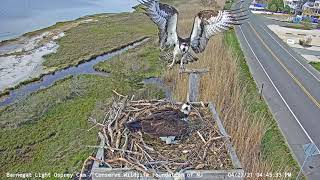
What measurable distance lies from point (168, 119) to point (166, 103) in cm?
104

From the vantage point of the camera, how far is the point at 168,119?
7422 mm

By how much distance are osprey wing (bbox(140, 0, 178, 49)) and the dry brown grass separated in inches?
181

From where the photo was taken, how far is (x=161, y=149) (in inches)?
256

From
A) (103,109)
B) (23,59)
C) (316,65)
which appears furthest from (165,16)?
(23,59)

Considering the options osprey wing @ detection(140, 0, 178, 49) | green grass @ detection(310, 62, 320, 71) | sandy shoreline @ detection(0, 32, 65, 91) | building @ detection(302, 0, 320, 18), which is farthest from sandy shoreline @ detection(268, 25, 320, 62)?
osprey wing @ detection(140, 0, 178, 49)

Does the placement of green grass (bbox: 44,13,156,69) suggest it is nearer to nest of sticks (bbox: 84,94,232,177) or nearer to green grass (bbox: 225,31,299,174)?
→ green grass (bbox: 225,31,299,174)

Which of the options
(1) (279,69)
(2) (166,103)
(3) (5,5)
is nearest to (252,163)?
(2) (166,103)

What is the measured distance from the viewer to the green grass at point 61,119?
14234 mm

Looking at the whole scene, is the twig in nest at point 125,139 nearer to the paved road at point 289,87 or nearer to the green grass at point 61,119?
the green grass at point 61,119

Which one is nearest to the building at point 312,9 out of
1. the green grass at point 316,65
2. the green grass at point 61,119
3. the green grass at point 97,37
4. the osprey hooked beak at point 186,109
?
the green grass at point 97,37

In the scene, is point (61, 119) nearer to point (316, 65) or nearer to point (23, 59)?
point (23, 59)

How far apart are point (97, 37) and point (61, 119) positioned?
19.0 metres

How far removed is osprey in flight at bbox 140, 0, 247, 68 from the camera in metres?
7.38

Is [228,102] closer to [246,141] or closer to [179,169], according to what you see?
[246,141]
